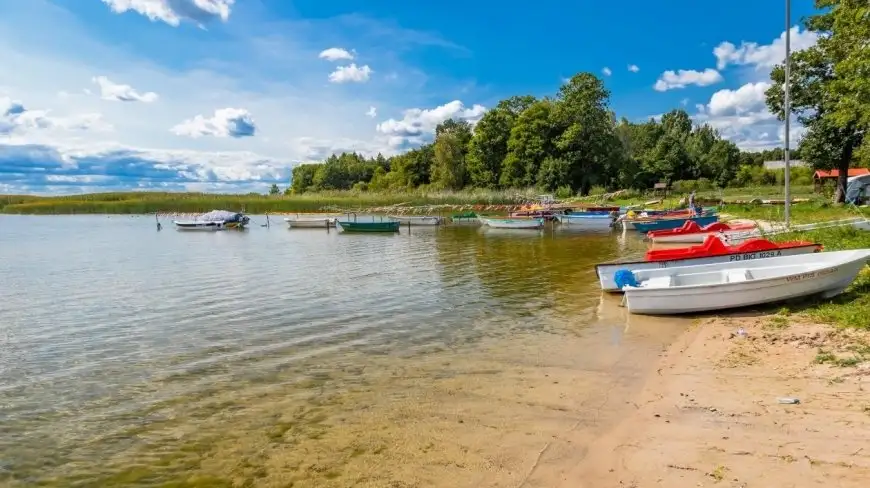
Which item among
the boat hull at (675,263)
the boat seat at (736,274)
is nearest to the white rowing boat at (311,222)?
the boat hull at (675,263)

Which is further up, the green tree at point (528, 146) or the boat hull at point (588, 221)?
the green tree at point (528, 146)

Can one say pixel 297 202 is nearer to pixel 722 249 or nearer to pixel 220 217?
pixel 220 217

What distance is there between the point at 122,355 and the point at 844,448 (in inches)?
472

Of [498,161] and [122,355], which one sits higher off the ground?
[498,161]

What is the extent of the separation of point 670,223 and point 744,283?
24.7 m

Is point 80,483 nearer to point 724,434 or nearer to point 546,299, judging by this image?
point 724,434

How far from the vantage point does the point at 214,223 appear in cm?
5550

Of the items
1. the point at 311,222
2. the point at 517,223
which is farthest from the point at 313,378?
the point at 311,222

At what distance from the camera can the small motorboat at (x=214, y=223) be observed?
182 ft

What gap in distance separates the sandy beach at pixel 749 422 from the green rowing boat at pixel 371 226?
1571 inches

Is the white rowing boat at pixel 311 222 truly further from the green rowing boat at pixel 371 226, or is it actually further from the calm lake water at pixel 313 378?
the calm lake water at pixel 313 378

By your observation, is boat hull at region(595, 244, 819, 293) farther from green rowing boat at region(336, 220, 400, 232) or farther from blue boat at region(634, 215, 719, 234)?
green rowing boat at region(336, 220, 400, 232)

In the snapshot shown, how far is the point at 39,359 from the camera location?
10969mm

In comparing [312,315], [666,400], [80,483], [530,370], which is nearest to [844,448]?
[666,400]
